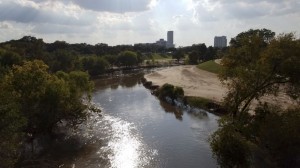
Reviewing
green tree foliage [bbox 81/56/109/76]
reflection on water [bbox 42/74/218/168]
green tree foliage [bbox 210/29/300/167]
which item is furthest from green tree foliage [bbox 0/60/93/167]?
green tree foliage [bbox 81/56/109/76]

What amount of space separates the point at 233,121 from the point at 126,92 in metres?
58.8

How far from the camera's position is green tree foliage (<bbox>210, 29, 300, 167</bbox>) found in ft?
96.1

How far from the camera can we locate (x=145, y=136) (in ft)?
155

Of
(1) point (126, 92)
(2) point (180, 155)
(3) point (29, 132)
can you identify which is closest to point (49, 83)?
(3) point (29, 132)

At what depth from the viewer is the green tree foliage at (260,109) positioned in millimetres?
29297

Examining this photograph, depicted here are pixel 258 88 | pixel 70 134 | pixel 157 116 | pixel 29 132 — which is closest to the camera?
pixel 258 88

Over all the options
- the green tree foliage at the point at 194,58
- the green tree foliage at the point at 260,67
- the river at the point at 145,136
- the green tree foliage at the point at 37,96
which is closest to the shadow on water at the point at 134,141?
the river at the point at 145,136

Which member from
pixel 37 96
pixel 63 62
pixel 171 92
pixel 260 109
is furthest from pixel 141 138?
pixel 63 62

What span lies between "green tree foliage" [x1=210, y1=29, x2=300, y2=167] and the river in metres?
5.46

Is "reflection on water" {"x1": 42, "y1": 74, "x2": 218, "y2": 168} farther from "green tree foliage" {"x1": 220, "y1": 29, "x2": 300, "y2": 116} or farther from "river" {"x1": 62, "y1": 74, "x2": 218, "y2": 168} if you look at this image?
"green tree foliage" {"x1": 220, "y1": 29, "x2": 300, "y2": 116}

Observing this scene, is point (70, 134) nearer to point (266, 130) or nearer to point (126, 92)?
point (266, 130)

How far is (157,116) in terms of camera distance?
198 feet

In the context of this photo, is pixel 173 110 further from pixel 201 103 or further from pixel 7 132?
pixel 7 132

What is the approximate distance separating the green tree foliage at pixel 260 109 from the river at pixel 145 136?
5.46 meters
